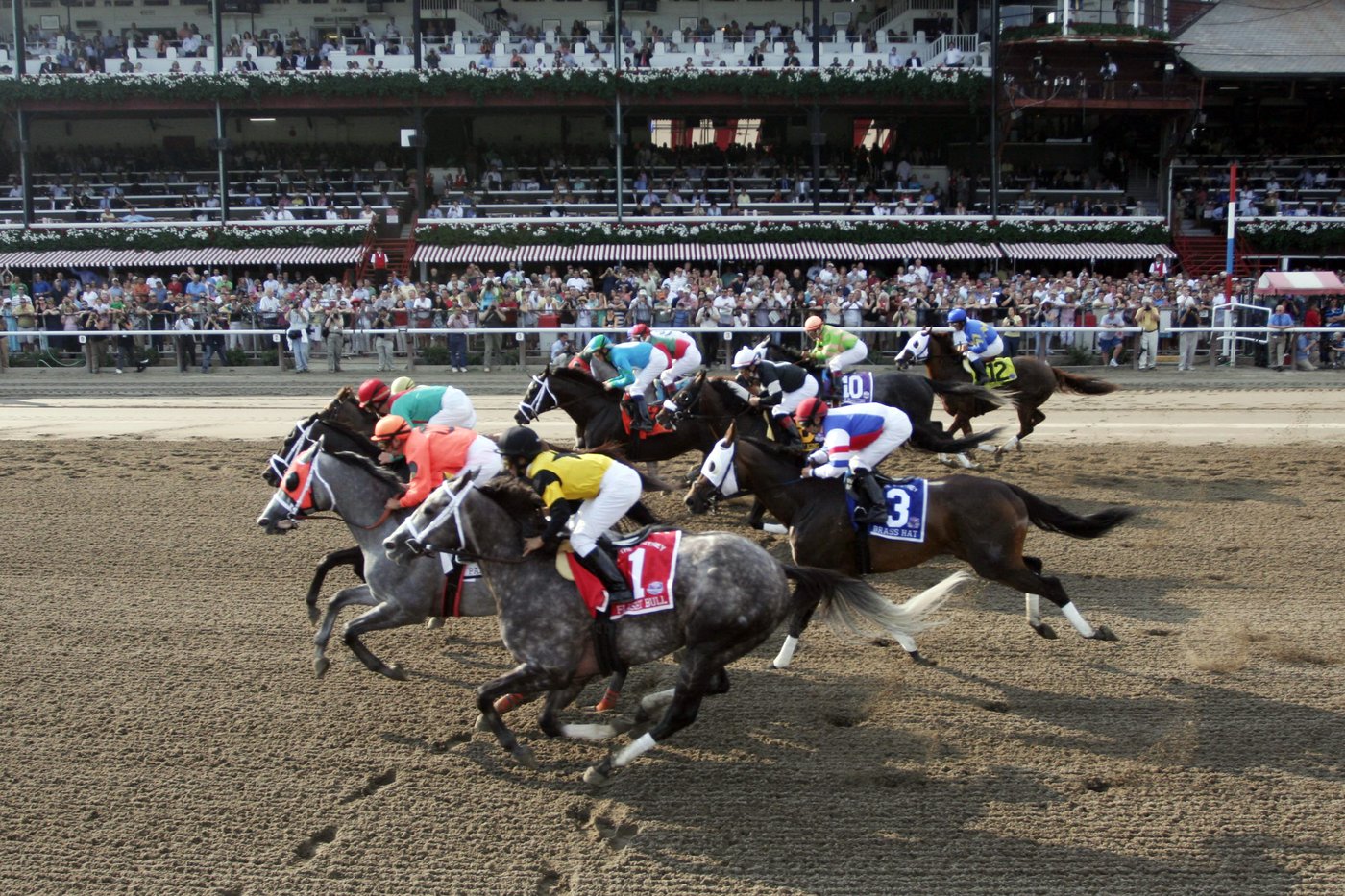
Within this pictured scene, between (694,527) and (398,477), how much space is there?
3566 millimetres

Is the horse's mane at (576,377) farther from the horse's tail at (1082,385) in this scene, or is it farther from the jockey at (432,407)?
the horse's tail at (1082,385)

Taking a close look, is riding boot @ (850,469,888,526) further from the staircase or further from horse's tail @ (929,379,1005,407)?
the staircase

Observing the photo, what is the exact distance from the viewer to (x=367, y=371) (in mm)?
20750

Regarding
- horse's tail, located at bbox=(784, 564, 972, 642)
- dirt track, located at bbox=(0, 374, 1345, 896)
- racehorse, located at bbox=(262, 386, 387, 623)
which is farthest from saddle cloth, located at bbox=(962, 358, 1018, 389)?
racehorse, located at bbox=(262, 386, 387, 623)

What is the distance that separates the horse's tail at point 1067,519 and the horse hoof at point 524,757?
346 centimetres

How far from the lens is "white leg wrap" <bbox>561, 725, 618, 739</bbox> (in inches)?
245

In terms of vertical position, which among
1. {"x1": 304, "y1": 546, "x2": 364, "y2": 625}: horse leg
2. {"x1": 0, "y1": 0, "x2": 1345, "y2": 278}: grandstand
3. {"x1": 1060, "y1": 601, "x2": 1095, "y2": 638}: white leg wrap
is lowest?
{"x1": 1060, "y1": 601, "x2": 1095, "y2": 638}: white leg wrap

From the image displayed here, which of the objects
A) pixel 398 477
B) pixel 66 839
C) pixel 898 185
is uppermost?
pixel 898 185

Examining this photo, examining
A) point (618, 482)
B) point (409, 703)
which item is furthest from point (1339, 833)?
point (409, 703)

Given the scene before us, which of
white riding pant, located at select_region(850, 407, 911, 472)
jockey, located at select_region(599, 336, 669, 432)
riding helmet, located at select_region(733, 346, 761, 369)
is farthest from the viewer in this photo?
jockey, located at select_region(599, 336, 669, 432)

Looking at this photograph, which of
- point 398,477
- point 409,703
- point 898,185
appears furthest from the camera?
point 898,185

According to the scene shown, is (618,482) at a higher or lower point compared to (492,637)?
higher

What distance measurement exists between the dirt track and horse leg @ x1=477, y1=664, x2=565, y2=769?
143 millimetres

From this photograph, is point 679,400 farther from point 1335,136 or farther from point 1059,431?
point 1335,136
